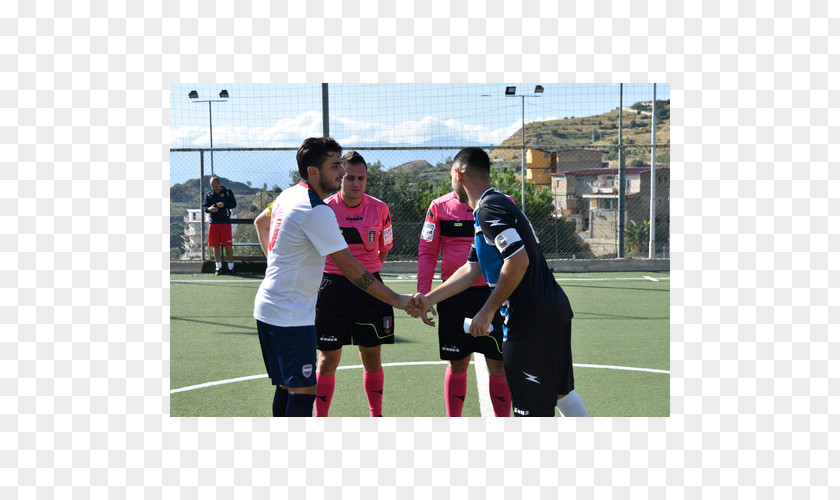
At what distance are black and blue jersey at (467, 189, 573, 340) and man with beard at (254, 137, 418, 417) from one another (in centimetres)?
90

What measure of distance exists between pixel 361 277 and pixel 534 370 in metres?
1.23

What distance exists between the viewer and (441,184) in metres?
17.9

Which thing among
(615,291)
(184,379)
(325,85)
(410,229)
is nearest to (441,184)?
(410,229)

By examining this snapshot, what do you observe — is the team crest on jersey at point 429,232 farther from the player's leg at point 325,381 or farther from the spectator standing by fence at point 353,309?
the player's leg at point 325,381

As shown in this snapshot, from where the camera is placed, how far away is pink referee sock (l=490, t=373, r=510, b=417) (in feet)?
17.9

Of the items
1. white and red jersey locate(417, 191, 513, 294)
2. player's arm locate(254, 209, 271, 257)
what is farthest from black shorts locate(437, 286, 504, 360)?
player's arm locate(254, 209, 271, 257)

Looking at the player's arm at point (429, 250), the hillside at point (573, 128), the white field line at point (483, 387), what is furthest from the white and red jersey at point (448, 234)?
the hillside at point (573, 128)

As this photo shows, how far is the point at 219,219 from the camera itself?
1552 cm

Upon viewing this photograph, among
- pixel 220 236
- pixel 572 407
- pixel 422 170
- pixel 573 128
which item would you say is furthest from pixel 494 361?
pixel 573 128

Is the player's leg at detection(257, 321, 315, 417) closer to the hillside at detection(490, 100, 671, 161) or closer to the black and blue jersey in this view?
the black and blue jersey

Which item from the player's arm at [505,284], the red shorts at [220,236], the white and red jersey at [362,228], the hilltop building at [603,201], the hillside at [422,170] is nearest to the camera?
the player's arm at [505,284]

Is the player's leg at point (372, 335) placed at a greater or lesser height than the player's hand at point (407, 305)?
lesser

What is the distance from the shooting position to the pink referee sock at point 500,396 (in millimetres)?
5461

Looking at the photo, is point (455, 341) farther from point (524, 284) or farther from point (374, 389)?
point (524, 284)
